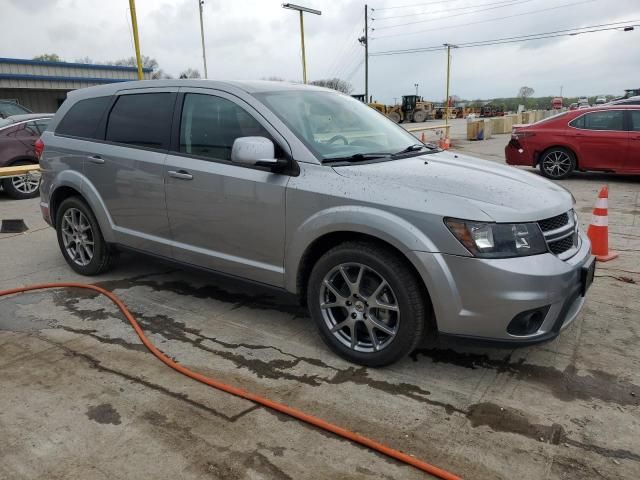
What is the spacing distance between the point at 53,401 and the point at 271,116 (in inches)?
86.2

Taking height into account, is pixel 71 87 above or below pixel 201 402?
above

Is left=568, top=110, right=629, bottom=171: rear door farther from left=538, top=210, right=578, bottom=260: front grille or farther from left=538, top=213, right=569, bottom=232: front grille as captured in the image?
left=538, top=213, right=569, bottom=232: front grille

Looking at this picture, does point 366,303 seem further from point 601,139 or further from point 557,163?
point 557,163

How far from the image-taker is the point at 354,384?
3.20 m

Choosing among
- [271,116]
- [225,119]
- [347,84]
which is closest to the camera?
[271,116]

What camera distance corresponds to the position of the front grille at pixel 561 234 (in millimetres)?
3086

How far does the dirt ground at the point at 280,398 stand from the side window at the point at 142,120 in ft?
4.42

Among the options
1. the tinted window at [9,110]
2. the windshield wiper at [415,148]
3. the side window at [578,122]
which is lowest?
the side window at [578,122]

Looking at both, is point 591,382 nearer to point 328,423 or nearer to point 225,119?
point 328,423

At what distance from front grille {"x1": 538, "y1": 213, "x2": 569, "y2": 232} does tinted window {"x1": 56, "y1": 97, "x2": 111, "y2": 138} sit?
3.77m

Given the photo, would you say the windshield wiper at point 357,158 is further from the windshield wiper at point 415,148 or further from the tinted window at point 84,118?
the tinted window at point 84,118

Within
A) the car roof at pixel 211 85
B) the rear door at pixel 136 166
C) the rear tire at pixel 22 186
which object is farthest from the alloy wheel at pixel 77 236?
the rear tire at pixel 22 186

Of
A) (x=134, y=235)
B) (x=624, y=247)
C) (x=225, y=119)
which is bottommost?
(x=624, y=247)

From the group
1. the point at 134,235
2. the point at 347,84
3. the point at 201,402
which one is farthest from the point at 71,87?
the point at 347,84
